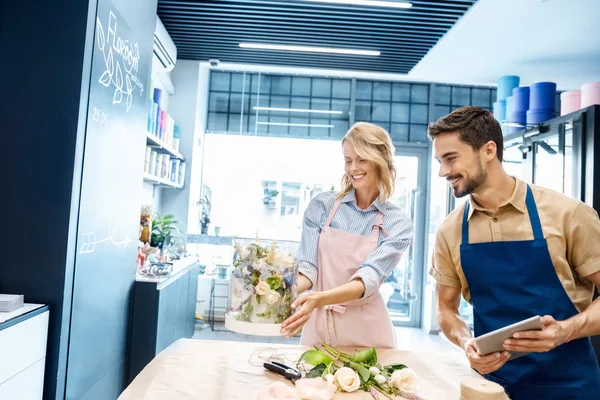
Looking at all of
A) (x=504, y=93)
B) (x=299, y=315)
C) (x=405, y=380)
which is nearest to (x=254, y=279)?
(x=299, y=315)

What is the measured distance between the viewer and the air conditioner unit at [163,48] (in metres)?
3.59

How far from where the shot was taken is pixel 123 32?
7.81ft

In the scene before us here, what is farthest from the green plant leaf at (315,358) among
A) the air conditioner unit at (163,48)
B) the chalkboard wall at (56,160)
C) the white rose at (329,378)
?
the air conditioner unit at (163,48)

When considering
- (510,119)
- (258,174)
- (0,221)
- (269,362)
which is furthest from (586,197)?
(258,174)

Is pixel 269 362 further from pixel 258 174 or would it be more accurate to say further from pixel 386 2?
pixel 258 174

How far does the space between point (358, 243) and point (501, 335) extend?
2.47 feet

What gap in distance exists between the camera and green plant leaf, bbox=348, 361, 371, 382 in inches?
46.2

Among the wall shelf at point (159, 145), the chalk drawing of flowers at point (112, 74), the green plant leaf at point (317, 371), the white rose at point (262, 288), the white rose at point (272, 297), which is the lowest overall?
the green plant leaf at point (317, 371)

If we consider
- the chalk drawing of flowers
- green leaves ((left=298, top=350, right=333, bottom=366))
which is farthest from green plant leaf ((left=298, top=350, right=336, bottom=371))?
the chalk drawing of flowers

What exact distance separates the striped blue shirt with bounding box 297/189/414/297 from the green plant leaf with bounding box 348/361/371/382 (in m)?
0.43

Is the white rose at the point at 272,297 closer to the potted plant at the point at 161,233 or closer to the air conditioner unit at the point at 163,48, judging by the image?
the air conditioner unit at the point at 163,48

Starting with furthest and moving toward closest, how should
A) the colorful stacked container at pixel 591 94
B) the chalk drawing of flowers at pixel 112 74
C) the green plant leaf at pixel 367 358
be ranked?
the colorful stacked container at pixel 591 94, the chalk drawing of flowers at pixel 112 74, the green plant leaf at pixel 367 358

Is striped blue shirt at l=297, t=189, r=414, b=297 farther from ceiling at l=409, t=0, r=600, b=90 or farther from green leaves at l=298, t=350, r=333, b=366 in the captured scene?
ceiling at l=409, t=0, r=600, b=90

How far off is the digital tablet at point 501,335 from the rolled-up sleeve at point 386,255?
0.51m
